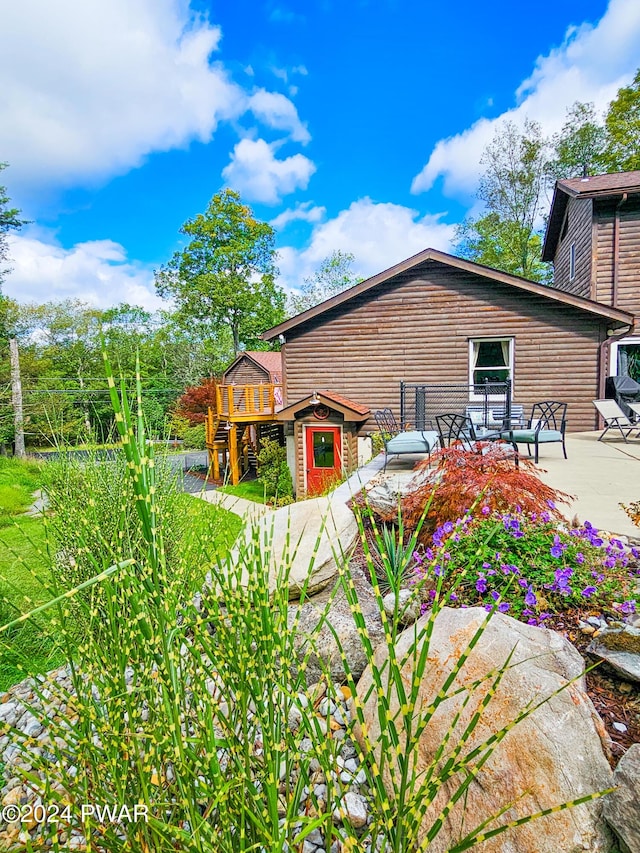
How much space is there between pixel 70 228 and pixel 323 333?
2452 centimetres

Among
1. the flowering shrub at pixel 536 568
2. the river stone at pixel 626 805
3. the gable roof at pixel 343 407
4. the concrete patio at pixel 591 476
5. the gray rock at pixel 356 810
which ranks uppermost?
the gable roof at pixel 343 407

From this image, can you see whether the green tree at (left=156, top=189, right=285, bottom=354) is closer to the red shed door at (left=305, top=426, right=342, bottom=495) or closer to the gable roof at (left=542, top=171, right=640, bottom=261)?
the gable roof at (left=542, top=171, right=640, bottom=261)

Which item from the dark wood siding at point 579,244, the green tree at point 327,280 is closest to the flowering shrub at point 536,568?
the dark wood siding at point 579,244

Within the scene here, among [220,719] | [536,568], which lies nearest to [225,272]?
[536,568]

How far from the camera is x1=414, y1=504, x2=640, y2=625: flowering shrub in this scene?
2271 millimetres

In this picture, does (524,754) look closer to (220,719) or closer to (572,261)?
(220,719)

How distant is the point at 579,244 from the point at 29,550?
14.8 meters

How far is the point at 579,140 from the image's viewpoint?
20828 mm

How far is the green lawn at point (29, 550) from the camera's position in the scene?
1203 millimetres

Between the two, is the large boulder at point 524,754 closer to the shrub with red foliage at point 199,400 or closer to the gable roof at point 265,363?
the shrub with red foliage at point 199,400

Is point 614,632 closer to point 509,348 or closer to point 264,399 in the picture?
point 509,348

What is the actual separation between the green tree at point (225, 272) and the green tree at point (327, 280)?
4520mm

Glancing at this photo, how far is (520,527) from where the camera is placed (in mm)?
2723

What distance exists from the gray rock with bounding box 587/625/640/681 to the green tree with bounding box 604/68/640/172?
22937 mm
